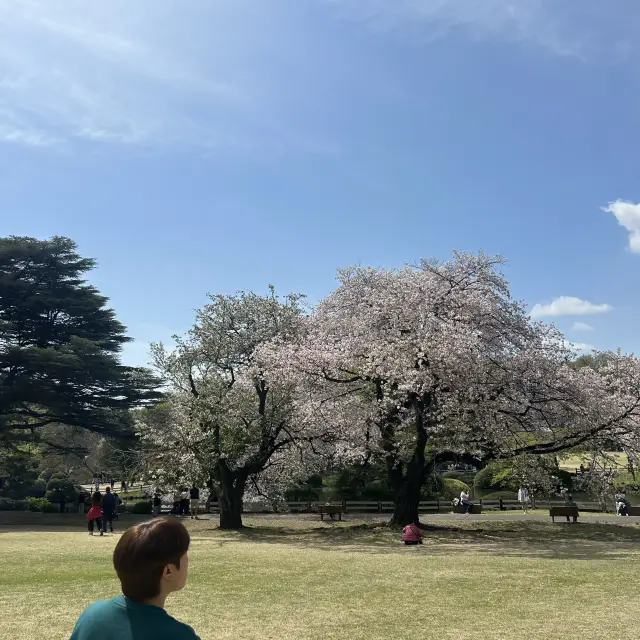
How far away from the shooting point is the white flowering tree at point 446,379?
2214cm

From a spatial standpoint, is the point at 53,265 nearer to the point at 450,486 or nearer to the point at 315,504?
the point at 315,504

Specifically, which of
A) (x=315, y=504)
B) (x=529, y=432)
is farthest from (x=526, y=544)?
(x=315, y=504)

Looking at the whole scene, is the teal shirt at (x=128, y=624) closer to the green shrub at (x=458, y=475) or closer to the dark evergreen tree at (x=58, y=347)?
the dark evergreen tree at (x=58, y=347)

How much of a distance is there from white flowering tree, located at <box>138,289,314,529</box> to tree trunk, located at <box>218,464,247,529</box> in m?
0.04

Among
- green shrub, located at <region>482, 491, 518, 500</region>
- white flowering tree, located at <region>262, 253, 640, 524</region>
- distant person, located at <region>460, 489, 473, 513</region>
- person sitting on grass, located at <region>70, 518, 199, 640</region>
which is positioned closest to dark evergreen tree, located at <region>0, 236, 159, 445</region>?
white flowering tree, located at <region>262, 253, 640, 524</region>

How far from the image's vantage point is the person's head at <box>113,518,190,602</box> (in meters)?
2.58

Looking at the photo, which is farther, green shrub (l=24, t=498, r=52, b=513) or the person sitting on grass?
green shrub (l=24, t=498, r=52, b=513)

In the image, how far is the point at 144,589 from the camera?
258 centimetres

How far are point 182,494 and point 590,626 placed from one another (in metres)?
29.5

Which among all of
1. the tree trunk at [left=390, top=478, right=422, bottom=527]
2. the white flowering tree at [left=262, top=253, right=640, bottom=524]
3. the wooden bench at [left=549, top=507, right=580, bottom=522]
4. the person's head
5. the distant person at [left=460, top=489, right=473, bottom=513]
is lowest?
the distant person at [left=460, top=489, right=473, bottom=513]

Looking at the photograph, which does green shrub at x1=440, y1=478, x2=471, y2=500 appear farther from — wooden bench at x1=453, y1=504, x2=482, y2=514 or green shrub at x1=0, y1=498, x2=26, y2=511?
green shrub at x1=0, y1=498, x2=26, y2=511

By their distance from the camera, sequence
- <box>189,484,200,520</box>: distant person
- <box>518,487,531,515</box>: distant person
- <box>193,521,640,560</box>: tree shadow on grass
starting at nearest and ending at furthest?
<box>193,521,640,560</box>: tree shadow on grass, <box>189,484,200,520</box>: distant person, <box>518,487,531,515</box>: distant person

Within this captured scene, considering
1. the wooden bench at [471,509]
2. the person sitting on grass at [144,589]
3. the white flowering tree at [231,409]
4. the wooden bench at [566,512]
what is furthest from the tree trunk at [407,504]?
the person sitting on grass at [144,589]

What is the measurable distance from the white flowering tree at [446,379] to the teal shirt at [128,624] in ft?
62.8
